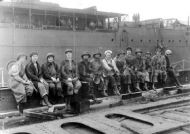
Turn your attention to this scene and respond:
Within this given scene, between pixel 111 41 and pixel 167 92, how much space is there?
12.4 m

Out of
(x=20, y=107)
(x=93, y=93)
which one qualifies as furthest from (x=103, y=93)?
(x=20, y=107)

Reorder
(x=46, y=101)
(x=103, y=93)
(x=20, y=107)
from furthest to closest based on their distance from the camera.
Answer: (x=103, y=93) < (x=46, y=101) < (x=20, y=107)

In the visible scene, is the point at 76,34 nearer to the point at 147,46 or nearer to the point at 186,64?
the point at 147,46

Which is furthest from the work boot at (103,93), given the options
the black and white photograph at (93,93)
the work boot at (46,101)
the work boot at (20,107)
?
the work boot at (20,107)

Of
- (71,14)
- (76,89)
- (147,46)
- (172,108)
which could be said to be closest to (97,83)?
(76,89)

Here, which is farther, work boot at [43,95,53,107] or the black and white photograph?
work boot at [43,95,53,107]

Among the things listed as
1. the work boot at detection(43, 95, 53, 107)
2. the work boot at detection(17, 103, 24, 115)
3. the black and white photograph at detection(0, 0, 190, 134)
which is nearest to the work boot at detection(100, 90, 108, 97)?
the black and white photograph at detection(0, 0, 190, 134)

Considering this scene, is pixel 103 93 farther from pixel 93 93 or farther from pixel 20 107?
pixel 20 107

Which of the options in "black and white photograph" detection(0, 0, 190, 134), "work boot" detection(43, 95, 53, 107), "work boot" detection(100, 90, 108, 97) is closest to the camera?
"black and white photograph" detection(0, 0, 190, 134)

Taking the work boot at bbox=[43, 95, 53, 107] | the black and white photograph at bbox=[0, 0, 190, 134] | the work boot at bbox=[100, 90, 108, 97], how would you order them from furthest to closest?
the work boot at bbox=[100, 90, 108, 97] < the work boot at bbox=[43, 95, 53, 107] < the black and white photograph at bbox=[0, 0, 190, 134]

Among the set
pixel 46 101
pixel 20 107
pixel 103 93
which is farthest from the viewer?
pixel 103 93

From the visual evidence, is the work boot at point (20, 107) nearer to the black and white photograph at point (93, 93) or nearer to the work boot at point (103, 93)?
the black and white photograph at point (93, 93)

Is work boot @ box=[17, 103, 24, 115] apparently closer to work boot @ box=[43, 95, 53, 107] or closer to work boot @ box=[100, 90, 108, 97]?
work boot @ box=[43, 95, 53, 107]

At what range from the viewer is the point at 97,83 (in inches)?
267
